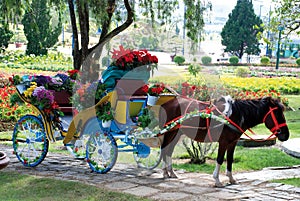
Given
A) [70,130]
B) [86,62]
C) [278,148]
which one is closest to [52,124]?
[70,130]

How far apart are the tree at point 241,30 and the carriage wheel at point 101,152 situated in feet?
147

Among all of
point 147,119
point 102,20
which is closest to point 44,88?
point 147,119

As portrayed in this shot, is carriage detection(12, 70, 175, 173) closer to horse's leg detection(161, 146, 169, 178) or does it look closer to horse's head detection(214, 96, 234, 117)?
horse's leg detection(161, 146, 169, 178)

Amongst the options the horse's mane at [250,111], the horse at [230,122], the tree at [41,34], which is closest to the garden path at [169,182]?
the horse at [230,122]

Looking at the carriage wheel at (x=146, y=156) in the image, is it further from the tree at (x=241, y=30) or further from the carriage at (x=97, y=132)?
the tree at (x=241, y=30)

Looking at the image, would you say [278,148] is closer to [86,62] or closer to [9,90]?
[86,62]

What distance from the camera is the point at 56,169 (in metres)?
8.59

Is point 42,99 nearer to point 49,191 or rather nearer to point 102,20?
point 49,191

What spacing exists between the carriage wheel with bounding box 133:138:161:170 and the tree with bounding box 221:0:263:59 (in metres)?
44.1

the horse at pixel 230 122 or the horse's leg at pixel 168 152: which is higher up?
the horse at pixel 230 122

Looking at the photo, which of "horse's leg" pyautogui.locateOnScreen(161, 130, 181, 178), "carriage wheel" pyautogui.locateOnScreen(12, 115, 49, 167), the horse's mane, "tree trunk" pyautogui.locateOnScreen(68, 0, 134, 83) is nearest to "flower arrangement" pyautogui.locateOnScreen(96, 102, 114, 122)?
"horse's leg" pyautogui.locateOnScreen(161, 130, 181, 178)

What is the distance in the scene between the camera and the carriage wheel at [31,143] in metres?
8.65

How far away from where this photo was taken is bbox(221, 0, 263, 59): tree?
51.9 m

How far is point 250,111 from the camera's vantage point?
752 cm
